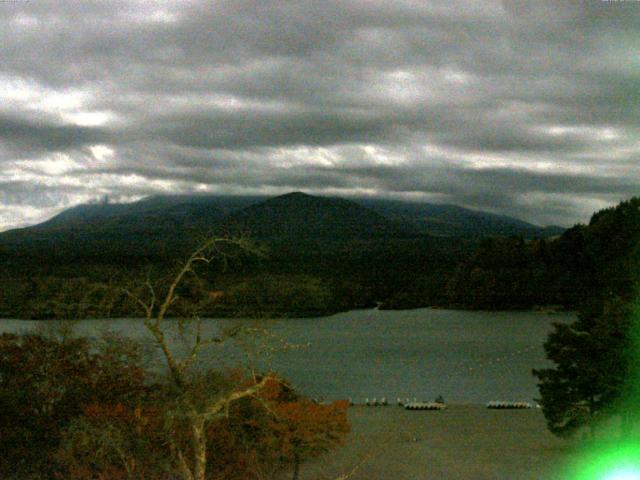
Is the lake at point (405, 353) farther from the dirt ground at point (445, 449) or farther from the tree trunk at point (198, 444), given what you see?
the tree trunk at point (198, 444)

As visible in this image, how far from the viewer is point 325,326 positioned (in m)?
78.9

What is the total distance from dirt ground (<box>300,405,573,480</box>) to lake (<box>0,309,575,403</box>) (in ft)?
15.0

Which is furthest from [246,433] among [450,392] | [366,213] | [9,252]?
[366,213]

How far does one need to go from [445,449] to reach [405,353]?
3922 centimetres

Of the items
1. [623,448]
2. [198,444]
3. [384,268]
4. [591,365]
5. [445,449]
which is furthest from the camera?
[384,268]

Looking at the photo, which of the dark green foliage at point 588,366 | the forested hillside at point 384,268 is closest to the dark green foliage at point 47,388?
the dark green foliage at point 588,366

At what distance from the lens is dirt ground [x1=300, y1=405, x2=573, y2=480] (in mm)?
19141

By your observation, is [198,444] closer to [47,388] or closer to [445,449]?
[47,388]

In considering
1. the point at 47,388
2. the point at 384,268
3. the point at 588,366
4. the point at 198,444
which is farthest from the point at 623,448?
the point at 384,268

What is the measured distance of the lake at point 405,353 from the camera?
43219 mm

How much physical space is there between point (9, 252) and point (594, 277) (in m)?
74.5

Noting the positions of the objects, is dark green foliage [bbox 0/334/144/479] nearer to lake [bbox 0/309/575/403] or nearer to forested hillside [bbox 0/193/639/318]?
lake [bbox 0/309/575/403]

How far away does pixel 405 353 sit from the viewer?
61438 mm

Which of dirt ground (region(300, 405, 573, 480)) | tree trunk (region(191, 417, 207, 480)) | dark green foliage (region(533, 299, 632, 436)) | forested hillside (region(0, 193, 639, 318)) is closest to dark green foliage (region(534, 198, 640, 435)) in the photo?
dark green foliage (region(533, 299, 632, 436))
